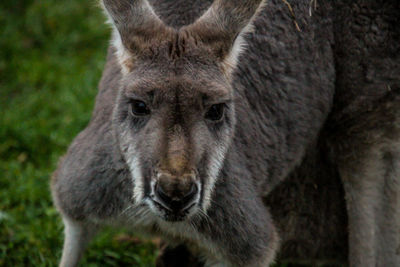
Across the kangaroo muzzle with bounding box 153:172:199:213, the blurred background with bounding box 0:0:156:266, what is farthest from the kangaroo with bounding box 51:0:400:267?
the blurred background with bounding box 0:0:156:266

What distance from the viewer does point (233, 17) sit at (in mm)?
4141

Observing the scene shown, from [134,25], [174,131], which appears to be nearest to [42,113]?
[134,25]

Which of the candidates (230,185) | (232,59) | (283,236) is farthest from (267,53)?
(283,236)

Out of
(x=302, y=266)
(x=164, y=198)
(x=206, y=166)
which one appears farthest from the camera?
(x=302, y=266)

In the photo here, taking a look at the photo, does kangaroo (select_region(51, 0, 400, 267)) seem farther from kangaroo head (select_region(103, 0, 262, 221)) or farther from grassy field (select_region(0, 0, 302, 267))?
grassy field (select_region(0, 0, 302, 267))

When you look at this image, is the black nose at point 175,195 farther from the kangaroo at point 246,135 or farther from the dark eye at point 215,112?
the dark eye at point 215,112

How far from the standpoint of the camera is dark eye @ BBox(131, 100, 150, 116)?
13.0 ft

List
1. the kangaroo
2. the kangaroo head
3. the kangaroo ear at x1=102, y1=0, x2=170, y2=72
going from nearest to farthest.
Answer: the kangaroo head < the kangaroo < the kangaroo ear at x1=102, y1=0, x2=170, y2=72

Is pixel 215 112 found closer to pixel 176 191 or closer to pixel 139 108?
pixel 139 108

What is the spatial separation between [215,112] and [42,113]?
3373mm

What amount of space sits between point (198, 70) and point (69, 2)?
5046mm

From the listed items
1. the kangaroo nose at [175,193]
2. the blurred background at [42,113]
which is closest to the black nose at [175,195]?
the kangaroo nose at [175,193]

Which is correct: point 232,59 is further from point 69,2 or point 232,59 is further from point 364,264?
point 69,2

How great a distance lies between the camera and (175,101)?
152 inches
